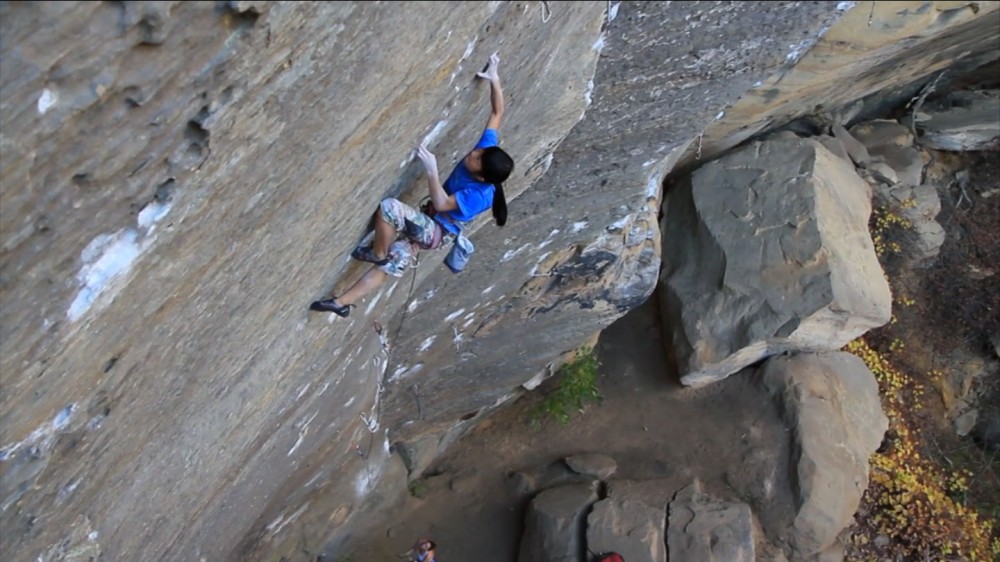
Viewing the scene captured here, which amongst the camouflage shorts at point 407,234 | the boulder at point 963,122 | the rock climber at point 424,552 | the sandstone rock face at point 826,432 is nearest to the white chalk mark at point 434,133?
the camouflage shorts at point 407,234

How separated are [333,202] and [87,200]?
1074 millimetres

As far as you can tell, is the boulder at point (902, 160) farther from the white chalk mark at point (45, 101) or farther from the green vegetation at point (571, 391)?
the white chalk mark at point (45, 101)

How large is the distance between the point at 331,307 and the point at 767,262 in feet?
15.7

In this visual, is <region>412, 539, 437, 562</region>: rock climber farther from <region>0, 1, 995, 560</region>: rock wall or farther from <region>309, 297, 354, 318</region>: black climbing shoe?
<region>309, 297, 354, 318</region>: black climbing shoe

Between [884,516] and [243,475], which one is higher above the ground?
[243,475]

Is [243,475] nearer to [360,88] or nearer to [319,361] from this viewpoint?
[319,361]

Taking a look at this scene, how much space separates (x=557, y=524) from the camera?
7359mm

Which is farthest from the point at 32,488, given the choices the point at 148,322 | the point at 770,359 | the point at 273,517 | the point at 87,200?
the point at 770,359

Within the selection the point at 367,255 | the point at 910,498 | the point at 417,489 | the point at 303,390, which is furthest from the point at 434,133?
the point at 910,498

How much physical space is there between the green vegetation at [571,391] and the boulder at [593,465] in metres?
0.42

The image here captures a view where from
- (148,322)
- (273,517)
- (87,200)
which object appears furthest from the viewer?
(273,517)

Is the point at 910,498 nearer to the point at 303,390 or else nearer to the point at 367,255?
the point at 303,390

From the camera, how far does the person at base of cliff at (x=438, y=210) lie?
3.49 m

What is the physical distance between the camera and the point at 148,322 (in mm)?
2787
